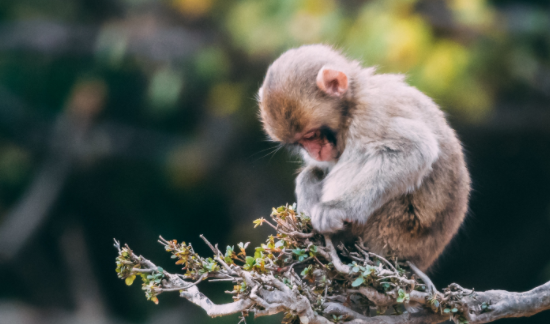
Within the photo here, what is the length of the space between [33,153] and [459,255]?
19.5ft

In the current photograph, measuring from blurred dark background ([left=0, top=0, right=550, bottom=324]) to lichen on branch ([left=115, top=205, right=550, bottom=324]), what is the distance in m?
3.10

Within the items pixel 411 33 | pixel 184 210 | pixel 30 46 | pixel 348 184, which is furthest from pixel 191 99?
pixel 348 184

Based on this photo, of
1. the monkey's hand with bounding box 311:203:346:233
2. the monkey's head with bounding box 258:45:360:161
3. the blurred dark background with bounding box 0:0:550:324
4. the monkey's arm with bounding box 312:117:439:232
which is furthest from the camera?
the blurred dark background with bounding box 0:0:550:324

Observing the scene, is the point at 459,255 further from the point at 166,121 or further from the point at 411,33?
the point at 166,121

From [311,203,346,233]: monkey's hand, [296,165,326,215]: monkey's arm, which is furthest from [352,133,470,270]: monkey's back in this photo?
[296,165,326,215]: monkey's arm

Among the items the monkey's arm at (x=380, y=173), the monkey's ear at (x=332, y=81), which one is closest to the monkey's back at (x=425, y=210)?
the monkey's arm at (x=380, y=173)

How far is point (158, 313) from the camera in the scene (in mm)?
7902

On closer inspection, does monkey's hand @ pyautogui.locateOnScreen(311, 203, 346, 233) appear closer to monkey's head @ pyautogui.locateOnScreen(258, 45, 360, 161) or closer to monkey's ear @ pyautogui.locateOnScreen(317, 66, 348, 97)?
monkey's head @ pyautogui.locateOnScreen(258, 45, 360, 161)

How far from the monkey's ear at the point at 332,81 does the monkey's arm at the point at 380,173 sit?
13.5 inches

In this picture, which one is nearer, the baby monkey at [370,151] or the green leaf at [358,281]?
the green leaf at [358,281]

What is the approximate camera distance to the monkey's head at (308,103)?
298 cm

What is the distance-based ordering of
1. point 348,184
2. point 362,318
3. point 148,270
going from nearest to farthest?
point 148,270
point 362,318
point 348,184

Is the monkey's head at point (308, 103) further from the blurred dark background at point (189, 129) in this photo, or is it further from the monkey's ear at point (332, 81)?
the blurred dark background at point (189, 129)

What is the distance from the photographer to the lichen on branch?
2211mm
